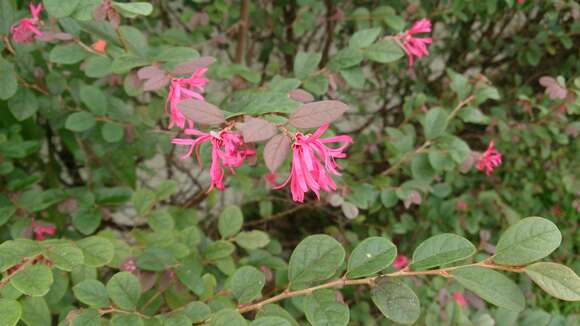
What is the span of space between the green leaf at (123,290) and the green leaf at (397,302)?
33 centimetres

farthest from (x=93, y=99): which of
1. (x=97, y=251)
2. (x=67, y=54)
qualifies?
(x=97, y=251)

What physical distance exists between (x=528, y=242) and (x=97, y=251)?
56cm

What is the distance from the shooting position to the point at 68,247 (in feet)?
2.31

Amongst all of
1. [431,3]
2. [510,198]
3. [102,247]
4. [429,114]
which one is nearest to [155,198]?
[102,247]

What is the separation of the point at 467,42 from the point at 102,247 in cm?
171

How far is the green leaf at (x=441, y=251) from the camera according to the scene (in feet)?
1.99

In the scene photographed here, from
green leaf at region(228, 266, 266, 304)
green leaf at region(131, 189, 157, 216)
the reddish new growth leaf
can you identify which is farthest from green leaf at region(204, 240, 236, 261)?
the reddish new growth leaf

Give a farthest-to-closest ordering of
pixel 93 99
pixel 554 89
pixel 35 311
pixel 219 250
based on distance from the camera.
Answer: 1. pixel 554 89
2. pixel 93 99
3. pixel 219 250
4. pixel 35 311

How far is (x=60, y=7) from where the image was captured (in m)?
0.70

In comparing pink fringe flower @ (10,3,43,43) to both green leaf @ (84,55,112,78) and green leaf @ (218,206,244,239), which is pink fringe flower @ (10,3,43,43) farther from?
green leaf @ (218,206,244,239)

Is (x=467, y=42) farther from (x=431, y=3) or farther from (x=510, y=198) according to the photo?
(x=510, y=198)

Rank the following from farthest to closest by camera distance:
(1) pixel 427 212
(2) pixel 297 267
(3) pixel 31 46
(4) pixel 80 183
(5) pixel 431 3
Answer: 1. (4) pixel 80 183
2. (5) pixel 431 3
3. (1) pixel 427 212
4. (3) pixel 31 46
5. (2) pixel 297 267

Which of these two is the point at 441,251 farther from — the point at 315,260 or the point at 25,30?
the point at 25,30

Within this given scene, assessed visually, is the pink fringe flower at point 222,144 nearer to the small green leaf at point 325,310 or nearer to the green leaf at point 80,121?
the small green leaf at point 325,310
